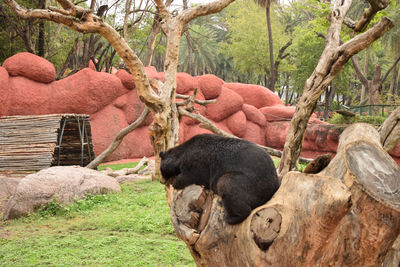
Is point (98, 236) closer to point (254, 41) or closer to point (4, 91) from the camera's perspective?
point (4, 91)

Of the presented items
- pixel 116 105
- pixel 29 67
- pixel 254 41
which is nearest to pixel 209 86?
pixel 116 105

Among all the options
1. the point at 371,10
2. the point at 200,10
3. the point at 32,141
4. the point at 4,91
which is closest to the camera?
the point at 371,10

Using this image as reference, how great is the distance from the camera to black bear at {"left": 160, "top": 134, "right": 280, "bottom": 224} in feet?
6.47

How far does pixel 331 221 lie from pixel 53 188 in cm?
615

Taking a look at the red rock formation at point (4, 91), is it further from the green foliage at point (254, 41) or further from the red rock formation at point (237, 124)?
the green foliage at point (254, 41)

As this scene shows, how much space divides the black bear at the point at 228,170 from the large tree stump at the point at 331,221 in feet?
0.59

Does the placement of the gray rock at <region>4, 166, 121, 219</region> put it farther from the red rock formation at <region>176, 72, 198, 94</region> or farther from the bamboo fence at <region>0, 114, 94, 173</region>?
the red rock formation at <region>176, 72, 198, 94</region>

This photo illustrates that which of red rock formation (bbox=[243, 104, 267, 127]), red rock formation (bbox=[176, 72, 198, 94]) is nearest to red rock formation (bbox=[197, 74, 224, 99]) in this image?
red rock formation (bbox=[176, 72, 198, 94])

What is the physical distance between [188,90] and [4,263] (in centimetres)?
1245

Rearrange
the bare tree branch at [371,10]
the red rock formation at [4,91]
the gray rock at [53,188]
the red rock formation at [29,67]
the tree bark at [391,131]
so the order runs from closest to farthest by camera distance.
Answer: the tree bark at [391,131], the bare tree branch at [371,10], the gray rock at [53,188], the red rock formation at [4,91], the red rock formation at [29,67]

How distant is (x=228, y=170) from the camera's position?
2271 millimetres

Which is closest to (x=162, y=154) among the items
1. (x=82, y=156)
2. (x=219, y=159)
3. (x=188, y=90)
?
(x=219, y=159)

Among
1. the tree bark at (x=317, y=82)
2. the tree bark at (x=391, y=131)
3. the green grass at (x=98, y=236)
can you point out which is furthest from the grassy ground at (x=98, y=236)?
the tree bark at (x=391, y=131)

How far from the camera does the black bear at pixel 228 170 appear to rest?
6.47 feet
